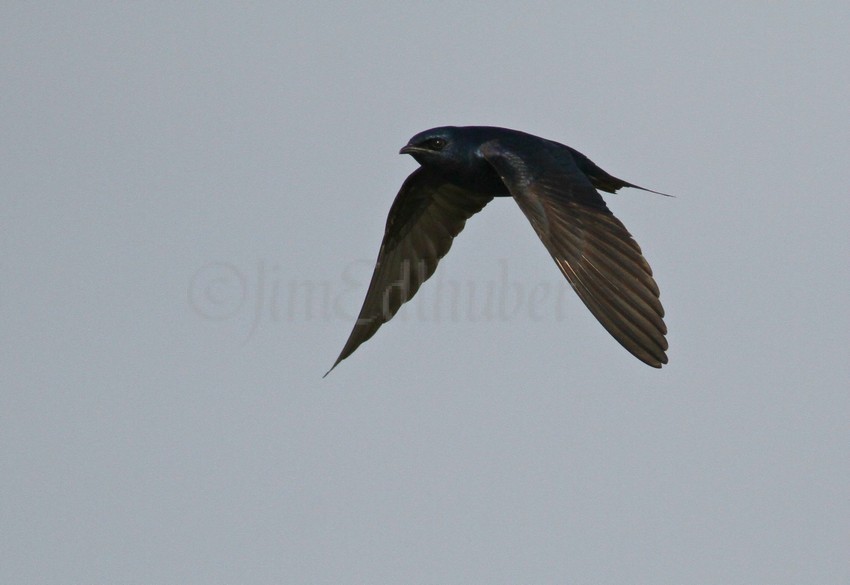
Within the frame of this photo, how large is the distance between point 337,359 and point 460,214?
4.24ft

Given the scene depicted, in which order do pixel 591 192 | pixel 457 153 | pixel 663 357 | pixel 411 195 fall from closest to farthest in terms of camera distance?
pixel 663 357, pixel 591 192, pixel 457 153, pixel 411 195

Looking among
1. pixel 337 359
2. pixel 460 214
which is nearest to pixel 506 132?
pixel 460 214

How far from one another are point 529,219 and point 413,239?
2.10 m

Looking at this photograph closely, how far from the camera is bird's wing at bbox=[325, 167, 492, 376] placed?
1259 centimetres

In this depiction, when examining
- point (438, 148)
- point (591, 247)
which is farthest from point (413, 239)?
point (591, 247)

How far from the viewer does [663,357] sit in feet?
33.1

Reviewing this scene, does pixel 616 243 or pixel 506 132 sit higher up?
pixel 506 132

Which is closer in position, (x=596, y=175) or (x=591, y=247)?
(x=591, y=247)

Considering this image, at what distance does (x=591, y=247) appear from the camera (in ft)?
34.7

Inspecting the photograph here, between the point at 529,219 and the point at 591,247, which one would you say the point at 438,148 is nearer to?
the point at 529,219

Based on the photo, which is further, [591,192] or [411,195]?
[411,195]

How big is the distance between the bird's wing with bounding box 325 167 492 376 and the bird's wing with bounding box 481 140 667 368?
4.39 feet

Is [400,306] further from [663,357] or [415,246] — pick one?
[663,357]

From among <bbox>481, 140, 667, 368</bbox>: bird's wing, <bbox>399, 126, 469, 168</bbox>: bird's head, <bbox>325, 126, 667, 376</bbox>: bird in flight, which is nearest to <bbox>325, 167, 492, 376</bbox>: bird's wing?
<bbox>325, 126, 667, 376</bbox>: bird in flight
